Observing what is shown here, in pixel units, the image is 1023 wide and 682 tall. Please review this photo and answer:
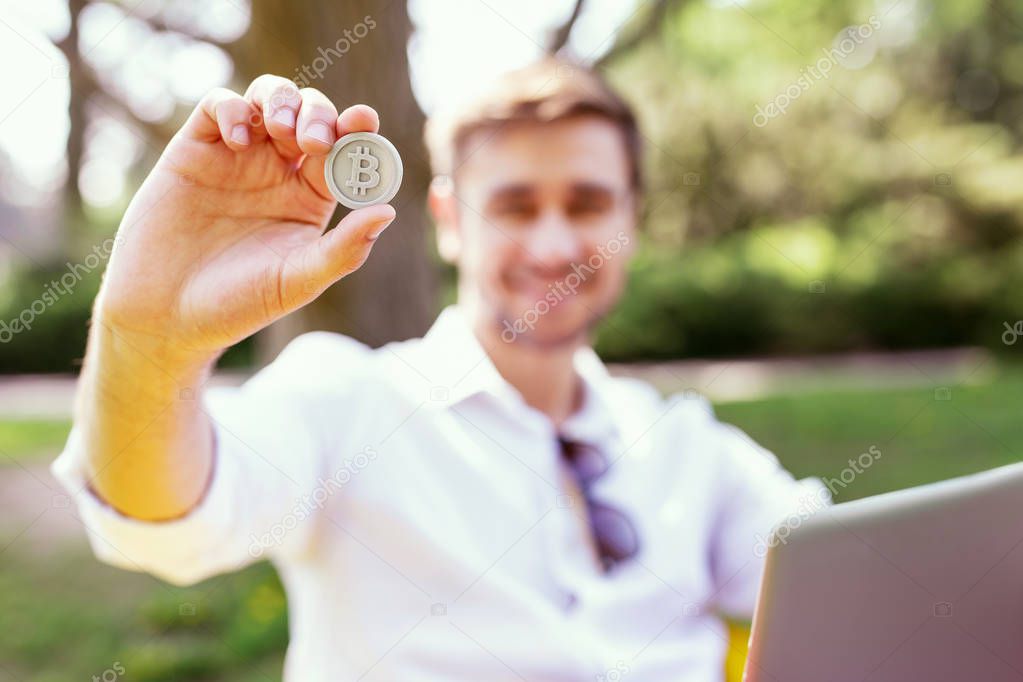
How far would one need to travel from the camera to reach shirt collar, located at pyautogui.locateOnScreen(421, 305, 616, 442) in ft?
5.88

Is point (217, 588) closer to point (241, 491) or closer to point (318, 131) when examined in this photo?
point (241, 491)

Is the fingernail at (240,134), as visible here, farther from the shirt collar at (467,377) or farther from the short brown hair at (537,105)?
the short brown hair at (537,105)

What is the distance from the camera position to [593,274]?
201 centimetres

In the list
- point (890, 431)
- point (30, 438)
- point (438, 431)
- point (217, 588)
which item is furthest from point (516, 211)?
point (30, 438)

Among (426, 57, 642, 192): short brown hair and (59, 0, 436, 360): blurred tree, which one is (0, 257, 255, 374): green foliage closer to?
(59, 0, 436, 360): blurred tree

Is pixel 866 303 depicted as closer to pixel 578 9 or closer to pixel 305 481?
pixel 578 9

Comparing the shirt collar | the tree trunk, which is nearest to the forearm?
the shirt collar

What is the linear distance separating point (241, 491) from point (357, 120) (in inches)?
27.2

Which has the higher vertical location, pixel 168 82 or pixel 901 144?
pixel 168 82

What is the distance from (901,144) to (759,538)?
40.2 feet

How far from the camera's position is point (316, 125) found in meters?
1.07

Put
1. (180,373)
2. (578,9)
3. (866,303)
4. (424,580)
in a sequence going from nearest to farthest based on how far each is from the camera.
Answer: (180,373)
(424,580)
(578,9)
(866,303)

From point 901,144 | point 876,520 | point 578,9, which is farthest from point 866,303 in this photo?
point 876,520

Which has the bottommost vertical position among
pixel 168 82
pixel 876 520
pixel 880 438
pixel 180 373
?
pixel 880 438
